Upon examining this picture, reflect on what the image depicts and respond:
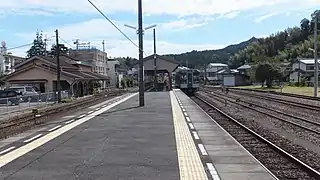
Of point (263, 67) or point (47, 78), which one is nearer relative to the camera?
point (47, 78)

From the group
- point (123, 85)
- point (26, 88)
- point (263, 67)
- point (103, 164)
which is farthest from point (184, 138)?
point (123, 85)

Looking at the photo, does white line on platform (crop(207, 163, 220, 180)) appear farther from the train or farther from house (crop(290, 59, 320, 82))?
house (crop(290, 59, 320, 82))

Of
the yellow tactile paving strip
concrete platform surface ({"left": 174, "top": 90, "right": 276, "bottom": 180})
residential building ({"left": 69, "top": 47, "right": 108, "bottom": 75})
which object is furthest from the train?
the yellow tactile paving strip

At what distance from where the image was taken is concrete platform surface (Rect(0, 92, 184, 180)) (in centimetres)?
828

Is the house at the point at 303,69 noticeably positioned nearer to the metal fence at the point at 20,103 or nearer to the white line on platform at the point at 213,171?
the metal fence at the point at 20,103

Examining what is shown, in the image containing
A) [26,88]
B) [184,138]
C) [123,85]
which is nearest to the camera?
[184,138]

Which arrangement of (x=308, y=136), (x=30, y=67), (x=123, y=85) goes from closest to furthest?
(x=308, y=136)
(x=30, y=67)
(x=123, y=85)

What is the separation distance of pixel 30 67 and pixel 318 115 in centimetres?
4059

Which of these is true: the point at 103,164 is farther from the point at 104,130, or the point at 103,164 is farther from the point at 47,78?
the point at 47,78

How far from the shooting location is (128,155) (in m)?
10.3

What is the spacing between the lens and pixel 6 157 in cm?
1034

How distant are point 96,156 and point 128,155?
0.70 meters

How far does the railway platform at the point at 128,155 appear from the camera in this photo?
327 inches

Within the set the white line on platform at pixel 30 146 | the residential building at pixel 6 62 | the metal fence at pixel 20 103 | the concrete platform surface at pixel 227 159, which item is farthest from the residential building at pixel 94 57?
the concrete platform surface at pixel 227 159
